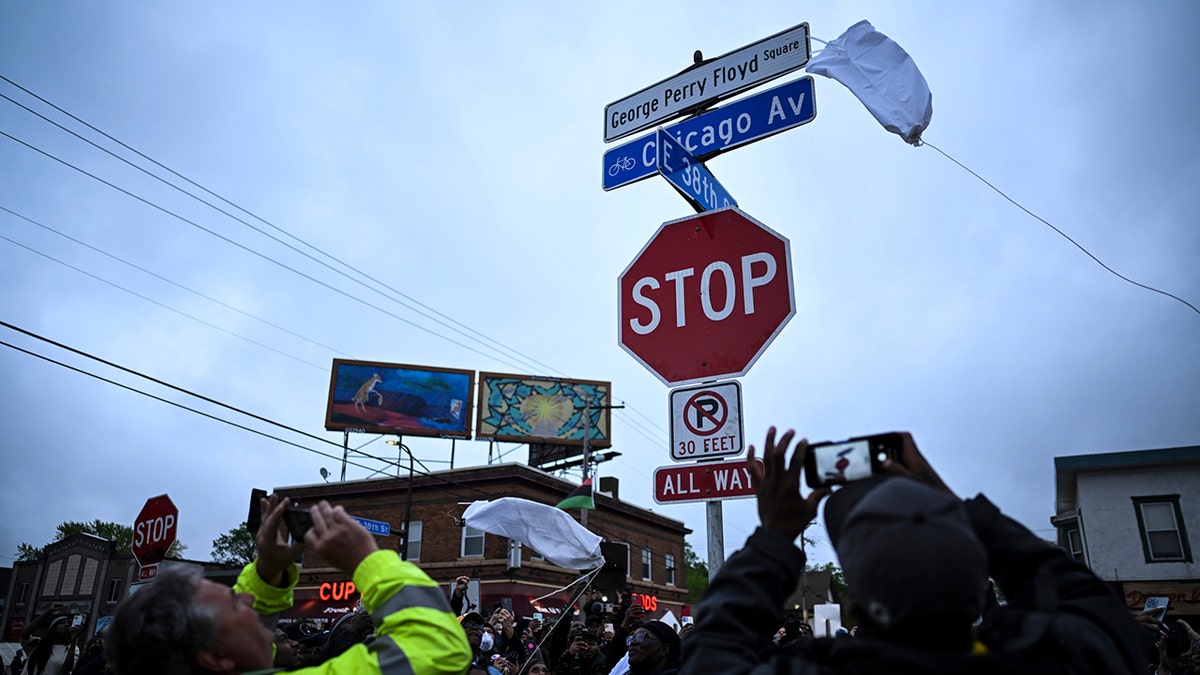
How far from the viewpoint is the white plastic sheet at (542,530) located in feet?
26.7

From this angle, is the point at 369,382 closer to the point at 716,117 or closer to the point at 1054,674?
the point at 716,117

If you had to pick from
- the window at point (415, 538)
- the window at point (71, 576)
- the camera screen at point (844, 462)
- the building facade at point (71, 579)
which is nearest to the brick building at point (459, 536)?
the window at point (415, 538)

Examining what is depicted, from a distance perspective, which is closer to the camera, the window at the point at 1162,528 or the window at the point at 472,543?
the window at the point at 1162,528

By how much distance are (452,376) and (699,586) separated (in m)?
59.4

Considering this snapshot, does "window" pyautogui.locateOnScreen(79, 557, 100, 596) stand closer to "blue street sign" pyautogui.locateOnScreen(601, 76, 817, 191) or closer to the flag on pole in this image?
the flag on pole

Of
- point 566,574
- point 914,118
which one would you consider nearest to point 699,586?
point 566,574

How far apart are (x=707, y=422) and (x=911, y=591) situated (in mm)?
3024

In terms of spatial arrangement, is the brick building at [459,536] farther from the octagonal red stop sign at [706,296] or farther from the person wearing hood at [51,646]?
the octagonal red stop sign at [706,296]

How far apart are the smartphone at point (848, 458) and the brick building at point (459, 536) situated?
28.1 m

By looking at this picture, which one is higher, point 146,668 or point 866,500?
point 866,500

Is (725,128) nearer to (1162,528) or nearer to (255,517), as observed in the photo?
(255,517)

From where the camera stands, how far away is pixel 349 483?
34.9 m

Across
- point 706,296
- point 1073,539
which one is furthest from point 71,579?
point 706,296

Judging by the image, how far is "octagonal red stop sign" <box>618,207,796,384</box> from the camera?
438 cm
